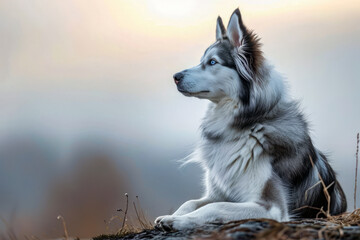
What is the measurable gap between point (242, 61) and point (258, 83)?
1.04ft

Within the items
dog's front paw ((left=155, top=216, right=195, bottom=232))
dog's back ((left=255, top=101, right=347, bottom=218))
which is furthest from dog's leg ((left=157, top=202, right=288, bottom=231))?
dog's back ((left=255, top=101, right=347, bottom=218))

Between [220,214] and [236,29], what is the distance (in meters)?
2.37

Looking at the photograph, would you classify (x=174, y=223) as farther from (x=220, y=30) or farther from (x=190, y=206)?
(x=220, y=30)

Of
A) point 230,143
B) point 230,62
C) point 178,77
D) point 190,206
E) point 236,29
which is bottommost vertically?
point 190,206

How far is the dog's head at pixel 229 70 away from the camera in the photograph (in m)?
5.70

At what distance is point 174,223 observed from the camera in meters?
4.21

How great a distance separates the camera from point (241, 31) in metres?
5.79

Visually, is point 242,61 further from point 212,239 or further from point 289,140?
point 212,239

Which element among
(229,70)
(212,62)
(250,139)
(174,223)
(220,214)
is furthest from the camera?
(212,62)

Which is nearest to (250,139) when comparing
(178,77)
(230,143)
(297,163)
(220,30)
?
(230,143)

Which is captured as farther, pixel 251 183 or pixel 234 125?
pixel 234 125

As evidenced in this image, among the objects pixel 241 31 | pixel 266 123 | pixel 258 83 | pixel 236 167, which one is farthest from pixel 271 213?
pixel 241 31

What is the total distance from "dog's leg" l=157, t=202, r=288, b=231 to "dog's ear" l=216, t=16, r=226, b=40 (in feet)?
7.24

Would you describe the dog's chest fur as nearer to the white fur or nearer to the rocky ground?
the white fur
